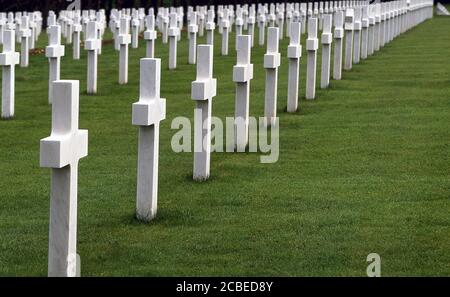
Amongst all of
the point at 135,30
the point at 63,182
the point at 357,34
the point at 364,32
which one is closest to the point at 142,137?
the point at 63,182

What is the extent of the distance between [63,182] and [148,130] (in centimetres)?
199

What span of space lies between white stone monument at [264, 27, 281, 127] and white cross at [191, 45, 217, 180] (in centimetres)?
324

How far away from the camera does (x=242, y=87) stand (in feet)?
40.5

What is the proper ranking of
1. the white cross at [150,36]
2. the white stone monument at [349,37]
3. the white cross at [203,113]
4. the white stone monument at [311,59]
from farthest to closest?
the white cross at [150,36]
the white stone monument at [349,37]
the white stone monument at [311,59]
the white cross at [203,113]

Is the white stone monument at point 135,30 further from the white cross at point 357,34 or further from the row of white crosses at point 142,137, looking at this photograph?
the row of white crosses at point 142,137

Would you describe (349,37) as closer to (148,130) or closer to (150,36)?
(150,36)

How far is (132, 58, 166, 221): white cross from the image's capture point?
8.62m

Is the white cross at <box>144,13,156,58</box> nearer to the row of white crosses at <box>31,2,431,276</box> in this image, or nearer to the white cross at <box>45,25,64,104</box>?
the white cross at <box>45,25,64,104</box>

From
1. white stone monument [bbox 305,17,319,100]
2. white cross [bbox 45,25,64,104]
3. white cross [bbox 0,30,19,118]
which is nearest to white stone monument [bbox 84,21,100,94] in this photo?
white cross [bbox 45,25,64,104]

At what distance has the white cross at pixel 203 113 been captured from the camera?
1042 centimetres

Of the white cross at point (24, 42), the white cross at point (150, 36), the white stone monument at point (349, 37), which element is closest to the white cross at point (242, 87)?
the white stone monument at point (349, 37)

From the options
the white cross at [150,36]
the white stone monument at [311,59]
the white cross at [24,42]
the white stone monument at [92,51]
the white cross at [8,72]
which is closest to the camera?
the white cross at [8,72]

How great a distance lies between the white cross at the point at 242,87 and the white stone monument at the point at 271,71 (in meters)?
1.36

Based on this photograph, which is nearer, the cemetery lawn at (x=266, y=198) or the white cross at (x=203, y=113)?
the cemetery lawn at (x=266, y=198)
